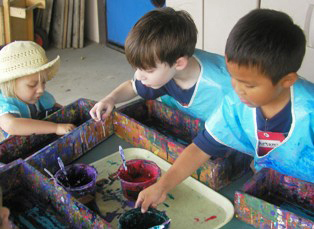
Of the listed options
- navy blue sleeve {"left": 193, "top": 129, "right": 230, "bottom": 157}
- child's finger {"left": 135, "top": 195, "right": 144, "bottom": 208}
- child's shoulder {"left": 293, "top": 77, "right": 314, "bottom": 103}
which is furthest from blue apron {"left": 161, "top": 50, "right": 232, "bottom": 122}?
child's finger {"left": 135, "top": 195, "right": 144, "bottom": 208}

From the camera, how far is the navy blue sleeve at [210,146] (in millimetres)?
1074

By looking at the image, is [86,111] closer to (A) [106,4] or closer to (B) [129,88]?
(B) [129,88]

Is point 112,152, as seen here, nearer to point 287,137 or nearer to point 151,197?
point 151,197

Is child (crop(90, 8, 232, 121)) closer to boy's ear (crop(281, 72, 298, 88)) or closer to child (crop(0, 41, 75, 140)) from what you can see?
child (crop(0, 41, 75, 140))

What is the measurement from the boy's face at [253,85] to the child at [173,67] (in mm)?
359

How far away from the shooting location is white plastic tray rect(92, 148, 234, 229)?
0.98 metres

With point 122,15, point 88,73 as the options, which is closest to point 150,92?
point 88,73

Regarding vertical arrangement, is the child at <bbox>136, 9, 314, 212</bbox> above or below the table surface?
above

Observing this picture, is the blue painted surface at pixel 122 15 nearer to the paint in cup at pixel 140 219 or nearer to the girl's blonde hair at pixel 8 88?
the girl's blonde hair at pixel 8 88

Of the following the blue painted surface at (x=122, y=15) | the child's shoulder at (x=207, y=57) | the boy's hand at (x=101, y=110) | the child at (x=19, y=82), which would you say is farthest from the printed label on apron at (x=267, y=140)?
the blue painted surface at (x=122, y=15)

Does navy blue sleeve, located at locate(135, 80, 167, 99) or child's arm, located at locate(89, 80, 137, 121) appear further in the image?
navy blue sleeve, located at locate(135, 80, 167, 99)

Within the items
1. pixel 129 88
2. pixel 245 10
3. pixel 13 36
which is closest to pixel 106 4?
pixel 13 36

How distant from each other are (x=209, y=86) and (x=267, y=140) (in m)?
0.36

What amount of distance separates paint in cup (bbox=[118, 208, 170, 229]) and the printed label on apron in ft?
1.14
